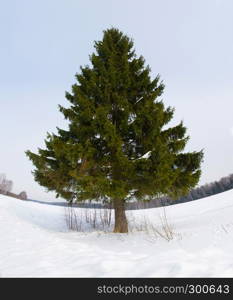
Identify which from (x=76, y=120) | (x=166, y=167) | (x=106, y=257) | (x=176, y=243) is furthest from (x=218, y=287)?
(x=76, y=120)

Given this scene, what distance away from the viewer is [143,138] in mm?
9562

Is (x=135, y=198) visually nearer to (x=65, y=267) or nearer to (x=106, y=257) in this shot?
(x=106, y=257)

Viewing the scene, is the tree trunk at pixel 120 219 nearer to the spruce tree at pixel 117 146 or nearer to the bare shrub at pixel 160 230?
the spruce tree at pixel 117 146

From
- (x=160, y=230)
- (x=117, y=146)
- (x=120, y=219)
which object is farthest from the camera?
(x=120, y=219)

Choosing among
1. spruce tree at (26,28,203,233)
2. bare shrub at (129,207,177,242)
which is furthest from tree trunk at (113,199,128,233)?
bare shrub at (129,207,177,242)

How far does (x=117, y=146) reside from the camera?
8.60 m

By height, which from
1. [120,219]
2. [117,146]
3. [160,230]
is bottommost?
[160,230]

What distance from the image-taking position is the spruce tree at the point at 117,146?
851cm

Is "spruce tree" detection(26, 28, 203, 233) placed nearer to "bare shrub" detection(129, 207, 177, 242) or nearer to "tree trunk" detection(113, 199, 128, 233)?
"tree trunk" detection(113, 199, 128, 233)

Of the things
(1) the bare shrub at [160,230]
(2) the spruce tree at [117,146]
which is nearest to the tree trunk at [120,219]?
(2) the spruce tree at [117,146]

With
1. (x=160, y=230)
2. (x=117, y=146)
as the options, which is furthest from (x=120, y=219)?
(x=117, y=146)

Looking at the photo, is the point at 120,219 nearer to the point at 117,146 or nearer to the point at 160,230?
the point at 160,230

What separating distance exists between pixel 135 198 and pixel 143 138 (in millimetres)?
2409

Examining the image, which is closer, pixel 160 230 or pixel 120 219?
pixel 160 230
